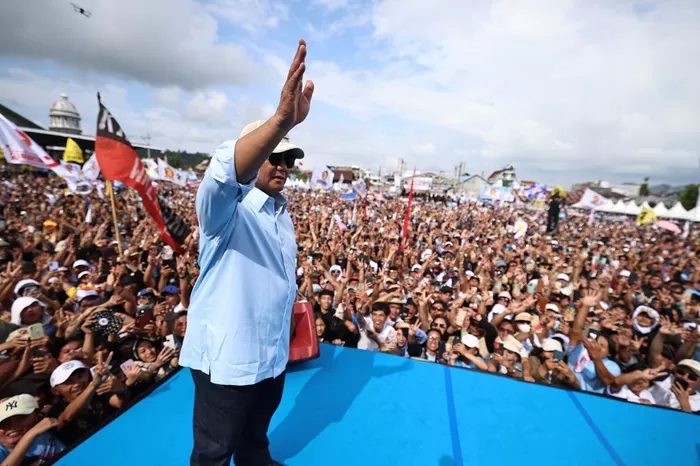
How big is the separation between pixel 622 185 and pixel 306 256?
309 feet

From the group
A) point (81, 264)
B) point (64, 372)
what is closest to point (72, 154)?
point (81, 264)

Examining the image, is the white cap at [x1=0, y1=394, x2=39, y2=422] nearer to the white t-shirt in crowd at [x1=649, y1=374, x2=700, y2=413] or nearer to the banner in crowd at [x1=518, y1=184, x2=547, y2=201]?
the white t-shirt in crowd at [x1=649, y1=374, x2=700, y2=413]

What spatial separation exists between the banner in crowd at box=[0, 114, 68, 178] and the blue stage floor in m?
7.21

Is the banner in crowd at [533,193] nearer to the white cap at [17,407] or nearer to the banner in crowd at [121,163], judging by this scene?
the banner in crowd at [121,163]

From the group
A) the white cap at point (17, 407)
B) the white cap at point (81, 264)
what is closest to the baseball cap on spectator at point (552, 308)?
the white cap at point (17, 407)

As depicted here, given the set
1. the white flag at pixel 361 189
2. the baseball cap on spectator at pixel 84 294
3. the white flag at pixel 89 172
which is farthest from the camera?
the white flag at pixel 361 189

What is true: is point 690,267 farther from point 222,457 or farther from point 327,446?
point 222,457

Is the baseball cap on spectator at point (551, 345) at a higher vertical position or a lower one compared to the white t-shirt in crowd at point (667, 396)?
higher

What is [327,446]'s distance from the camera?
190cm

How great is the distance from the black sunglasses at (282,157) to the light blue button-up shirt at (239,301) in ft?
0.49

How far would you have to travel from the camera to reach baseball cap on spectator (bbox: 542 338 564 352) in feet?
12.3

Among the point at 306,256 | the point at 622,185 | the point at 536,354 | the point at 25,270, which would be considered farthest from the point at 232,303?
the point at 622,185

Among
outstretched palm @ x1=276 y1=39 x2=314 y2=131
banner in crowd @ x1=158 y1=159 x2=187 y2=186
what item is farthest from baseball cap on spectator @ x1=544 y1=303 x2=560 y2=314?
banner in crowd @ x1=158 y1=159 x2=187 y2=186

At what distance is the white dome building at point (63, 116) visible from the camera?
62.0 metres
